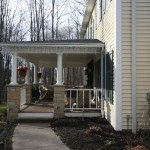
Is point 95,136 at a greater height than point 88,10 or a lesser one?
lesser

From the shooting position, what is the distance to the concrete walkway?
4.90 meters

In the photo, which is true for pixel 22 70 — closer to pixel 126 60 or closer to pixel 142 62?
pixel 126 60

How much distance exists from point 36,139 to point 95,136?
1447 millimetres

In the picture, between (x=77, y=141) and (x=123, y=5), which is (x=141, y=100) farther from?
(x=123, y=5)

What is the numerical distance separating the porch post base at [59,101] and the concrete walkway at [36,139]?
0.97 meters

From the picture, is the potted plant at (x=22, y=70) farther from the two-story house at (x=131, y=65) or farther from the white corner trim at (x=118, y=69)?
the white corner trim at (x=118, y=69)

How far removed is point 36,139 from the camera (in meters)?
5.60

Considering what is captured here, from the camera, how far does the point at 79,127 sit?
678 centimetres

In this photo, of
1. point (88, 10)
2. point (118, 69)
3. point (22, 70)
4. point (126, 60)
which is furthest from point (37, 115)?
point (88, 10)

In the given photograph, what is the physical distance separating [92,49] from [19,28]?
16.9 metres

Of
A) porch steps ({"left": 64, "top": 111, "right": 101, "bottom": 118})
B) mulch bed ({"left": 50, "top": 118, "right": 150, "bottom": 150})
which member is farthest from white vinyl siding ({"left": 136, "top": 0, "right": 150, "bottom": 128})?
porch steps ({"left": 64, "top": 111, "right": 101, "bottom": 118})

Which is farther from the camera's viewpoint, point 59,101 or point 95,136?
point 59,101

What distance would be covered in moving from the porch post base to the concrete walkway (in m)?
0.97

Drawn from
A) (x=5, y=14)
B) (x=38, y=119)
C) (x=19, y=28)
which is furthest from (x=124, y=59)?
(x=19, y=28)
